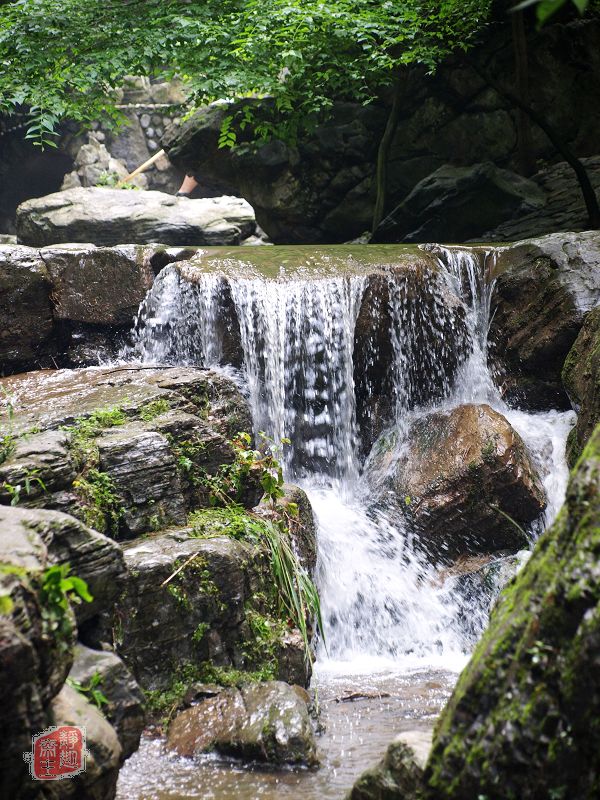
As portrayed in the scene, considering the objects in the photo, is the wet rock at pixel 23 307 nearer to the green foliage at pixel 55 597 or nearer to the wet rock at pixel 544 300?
the wet rock at pixel 544 300

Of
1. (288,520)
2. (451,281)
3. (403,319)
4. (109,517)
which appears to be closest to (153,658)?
(109,517)

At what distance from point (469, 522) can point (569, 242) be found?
3393 millimetres

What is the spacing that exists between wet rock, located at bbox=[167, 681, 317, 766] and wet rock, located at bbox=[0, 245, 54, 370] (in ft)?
16.3

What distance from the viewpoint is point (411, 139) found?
12.3 metres

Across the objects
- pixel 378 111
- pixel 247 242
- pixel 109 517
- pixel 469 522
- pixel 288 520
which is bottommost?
pixel 469 522

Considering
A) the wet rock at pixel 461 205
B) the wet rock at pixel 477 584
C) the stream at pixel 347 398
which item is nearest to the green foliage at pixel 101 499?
the stream at pixel 347 398

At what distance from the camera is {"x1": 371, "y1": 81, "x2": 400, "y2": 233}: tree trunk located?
457 inches

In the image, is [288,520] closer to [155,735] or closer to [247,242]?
[155,735]

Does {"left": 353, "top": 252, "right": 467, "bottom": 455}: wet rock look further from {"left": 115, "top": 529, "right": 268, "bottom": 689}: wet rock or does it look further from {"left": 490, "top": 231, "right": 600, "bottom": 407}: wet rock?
{"left": 115, "top": 529, "right": 268, "bottom": 689}: wet rock

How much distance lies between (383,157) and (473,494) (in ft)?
22.7

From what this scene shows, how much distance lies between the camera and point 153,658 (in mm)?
4094

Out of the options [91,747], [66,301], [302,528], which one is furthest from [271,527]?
[66,301]

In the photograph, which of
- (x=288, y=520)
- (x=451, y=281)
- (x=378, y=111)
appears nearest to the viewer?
(x=288, y=520)

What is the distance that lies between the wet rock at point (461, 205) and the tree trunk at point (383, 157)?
0.73 meters
